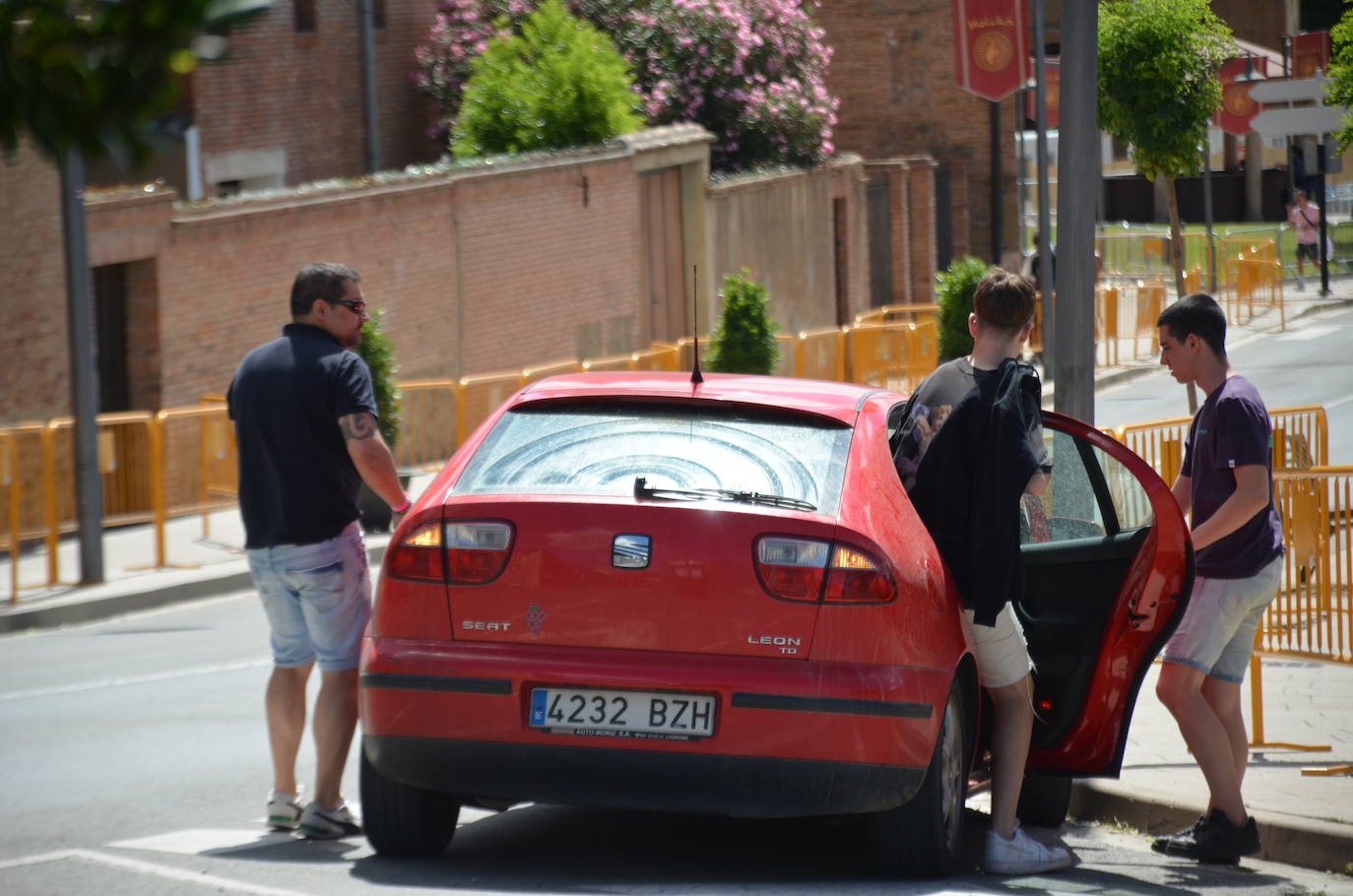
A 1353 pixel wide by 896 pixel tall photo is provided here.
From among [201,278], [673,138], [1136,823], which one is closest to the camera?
[1136,823]

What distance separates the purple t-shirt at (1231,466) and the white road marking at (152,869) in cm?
312

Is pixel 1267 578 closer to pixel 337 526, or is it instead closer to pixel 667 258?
pixel 337 526

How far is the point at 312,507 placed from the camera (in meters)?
6.46

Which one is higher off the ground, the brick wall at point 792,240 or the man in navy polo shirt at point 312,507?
the brick wall at point 792,240

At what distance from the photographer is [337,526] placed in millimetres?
6508

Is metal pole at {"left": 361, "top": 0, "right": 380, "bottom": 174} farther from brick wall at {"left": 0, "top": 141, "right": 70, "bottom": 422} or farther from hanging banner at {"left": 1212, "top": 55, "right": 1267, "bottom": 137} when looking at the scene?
hanging banner at {"left": 1212, "top": 55, "right": 1267, "bottom": 137}

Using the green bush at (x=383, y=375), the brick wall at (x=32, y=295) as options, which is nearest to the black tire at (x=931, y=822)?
the green bush at (x=383, y=375)

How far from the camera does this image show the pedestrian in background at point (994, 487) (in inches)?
226

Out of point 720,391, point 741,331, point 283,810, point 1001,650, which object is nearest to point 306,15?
point 741,331

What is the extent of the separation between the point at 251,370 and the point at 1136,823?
3460 millimetres

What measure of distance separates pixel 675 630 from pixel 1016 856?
1409 mm

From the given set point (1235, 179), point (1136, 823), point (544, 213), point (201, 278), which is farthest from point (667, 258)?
point (1136, 823)

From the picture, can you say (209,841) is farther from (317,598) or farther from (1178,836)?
(1178,836)

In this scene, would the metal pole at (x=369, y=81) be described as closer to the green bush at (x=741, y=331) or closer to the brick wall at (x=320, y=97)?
the brick wall at (x=320, y=97)
